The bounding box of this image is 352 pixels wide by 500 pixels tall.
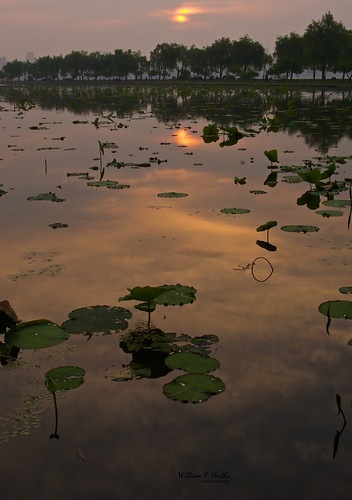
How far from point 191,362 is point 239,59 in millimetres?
84540

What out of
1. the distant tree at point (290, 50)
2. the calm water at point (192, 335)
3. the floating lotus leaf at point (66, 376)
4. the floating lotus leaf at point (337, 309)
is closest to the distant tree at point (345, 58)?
the distant tree at point (290, 50)

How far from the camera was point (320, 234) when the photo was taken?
16.7 ft

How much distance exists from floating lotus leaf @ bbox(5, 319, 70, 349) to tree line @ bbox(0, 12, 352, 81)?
62049mm

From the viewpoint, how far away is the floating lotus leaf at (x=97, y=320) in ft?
10.3

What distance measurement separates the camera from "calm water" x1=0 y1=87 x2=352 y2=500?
6.72 ft

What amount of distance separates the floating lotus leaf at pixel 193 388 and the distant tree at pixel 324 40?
64.9m

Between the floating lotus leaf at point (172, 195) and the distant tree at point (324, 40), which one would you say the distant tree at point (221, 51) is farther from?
the floating lotus leaf at point (172, 195)

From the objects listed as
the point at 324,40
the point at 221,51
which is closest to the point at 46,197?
the point at 324,40

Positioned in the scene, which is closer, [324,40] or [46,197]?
[46,197]

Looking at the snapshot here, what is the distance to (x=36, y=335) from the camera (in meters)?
3.03

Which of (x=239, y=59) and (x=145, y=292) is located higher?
(x=239, y=59)

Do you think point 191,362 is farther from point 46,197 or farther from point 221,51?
point 221,51

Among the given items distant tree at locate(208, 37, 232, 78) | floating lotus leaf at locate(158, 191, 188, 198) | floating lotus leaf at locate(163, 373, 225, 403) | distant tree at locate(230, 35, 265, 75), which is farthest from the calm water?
distant tree at locate(208, 37, 232, 78)

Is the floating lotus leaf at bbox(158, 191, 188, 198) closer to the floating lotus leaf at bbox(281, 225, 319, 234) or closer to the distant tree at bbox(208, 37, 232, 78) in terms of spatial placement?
the floating lotus leaf at bbox(281, 225, 319, 234)
